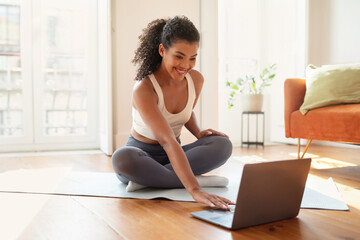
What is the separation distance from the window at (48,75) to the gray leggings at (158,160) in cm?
202

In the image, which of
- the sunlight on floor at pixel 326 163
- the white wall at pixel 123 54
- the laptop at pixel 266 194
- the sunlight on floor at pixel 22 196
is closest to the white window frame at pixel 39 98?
the white wall at pixel 123 54

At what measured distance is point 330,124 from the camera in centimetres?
245

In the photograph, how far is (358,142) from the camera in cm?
230

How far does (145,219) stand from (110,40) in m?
2.19

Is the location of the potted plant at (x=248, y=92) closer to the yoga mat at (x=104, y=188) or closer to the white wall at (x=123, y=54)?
the white wall at (x=123, y=54)

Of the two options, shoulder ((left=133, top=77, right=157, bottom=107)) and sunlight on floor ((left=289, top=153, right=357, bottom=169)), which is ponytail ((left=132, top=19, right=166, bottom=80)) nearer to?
shoulder ((left=133, top=77, right=157, bottom=107))

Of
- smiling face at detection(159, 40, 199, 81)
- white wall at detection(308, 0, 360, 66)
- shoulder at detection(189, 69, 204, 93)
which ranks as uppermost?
white wall at detection(308, 0, 360, 66)

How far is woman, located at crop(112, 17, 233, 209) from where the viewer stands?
1.55m

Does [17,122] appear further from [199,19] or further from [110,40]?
[199,19]

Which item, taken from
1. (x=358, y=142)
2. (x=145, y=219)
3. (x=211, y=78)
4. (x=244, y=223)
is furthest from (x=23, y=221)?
(x=211, y=78)

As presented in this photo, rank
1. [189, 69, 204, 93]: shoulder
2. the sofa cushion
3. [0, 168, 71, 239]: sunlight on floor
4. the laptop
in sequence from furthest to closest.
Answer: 1. the sofa cushion
2. [189, 69, 204, 93]: shoulder
3. [0, 168, 71, 239]: sunlight on floor
4. the laptop

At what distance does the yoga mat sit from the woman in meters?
0.07

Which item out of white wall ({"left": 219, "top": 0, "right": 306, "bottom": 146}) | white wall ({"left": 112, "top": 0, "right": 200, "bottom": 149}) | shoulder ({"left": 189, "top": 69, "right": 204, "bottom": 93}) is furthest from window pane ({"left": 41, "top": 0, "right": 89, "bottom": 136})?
shoulder ({"left": 189, "top": 69, "right": 204, "bottom": 93})

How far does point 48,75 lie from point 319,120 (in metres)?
2.55
